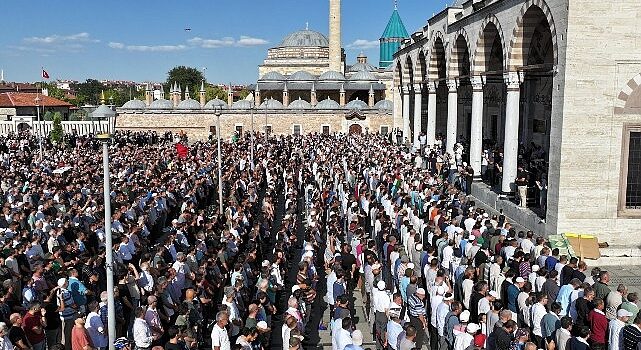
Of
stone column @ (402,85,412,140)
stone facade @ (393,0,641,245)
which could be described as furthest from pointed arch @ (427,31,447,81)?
stone facade @ (393,0,641,245)

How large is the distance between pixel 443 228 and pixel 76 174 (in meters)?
13.2

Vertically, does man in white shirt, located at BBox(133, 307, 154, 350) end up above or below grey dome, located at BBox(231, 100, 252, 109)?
below

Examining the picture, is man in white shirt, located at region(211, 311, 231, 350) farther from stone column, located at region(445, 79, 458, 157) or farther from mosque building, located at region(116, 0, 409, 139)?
mosque building, located at region(116, 0, 409, 139)

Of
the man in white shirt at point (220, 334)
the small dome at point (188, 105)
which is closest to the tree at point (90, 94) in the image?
the man in white shirt at point (220, 334)

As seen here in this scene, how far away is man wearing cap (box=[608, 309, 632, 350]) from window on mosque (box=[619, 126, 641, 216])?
7.79 meters

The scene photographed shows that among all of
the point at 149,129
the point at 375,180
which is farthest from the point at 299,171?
the point at 149,129

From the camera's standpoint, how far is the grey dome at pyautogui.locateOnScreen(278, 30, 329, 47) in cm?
8025

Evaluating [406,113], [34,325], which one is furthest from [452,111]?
[34,325]

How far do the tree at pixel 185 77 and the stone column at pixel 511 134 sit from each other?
8912 cm

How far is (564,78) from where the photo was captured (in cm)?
1380

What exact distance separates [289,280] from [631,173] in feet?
28.9

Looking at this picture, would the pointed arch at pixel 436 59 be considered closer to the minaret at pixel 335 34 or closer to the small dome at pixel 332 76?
the small dome at pixel 332 76

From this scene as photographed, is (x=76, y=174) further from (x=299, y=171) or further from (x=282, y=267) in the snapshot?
(x=282, y=267)

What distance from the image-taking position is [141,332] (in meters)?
7.29
